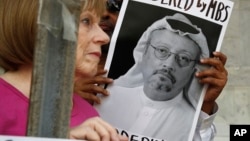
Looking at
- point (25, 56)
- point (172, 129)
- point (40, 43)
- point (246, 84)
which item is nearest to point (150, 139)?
point (172, 129)

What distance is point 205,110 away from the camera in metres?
2.48

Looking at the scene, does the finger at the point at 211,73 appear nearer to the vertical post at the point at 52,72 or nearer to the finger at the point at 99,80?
the finger at the point at 99,80

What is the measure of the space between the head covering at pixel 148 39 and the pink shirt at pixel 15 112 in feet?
0.72

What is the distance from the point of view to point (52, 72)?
1731 mm

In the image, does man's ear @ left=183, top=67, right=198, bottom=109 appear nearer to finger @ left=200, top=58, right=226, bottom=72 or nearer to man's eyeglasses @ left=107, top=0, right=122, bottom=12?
finger @ left=200, top=58, right=226, bottom=72

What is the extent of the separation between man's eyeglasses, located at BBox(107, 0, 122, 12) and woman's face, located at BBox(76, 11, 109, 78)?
7 cm

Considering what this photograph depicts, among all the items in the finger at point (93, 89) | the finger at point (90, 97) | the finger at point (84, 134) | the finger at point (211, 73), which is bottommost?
the finger at point (84, 134)

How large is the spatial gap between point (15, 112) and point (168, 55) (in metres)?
0.53

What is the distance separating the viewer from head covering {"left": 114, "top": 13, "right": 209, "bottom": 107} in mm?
2336

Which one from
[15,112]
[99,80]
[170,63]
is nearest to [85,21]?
[99,80]

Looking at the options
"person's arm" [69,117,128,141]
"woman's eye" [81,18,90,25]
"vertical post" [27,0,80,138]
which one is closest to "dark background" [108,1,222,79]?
"woman's eye" [81,18,90,25]

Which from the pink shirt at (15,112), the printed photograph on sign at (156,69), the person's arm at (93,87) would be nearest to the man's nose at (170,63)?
the printed photograph on sign at (156,69)

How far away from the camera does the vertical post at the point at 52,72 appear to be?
1.72 meters

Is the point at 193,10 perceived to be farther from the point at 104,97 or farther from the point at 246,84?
the point at 246,84
